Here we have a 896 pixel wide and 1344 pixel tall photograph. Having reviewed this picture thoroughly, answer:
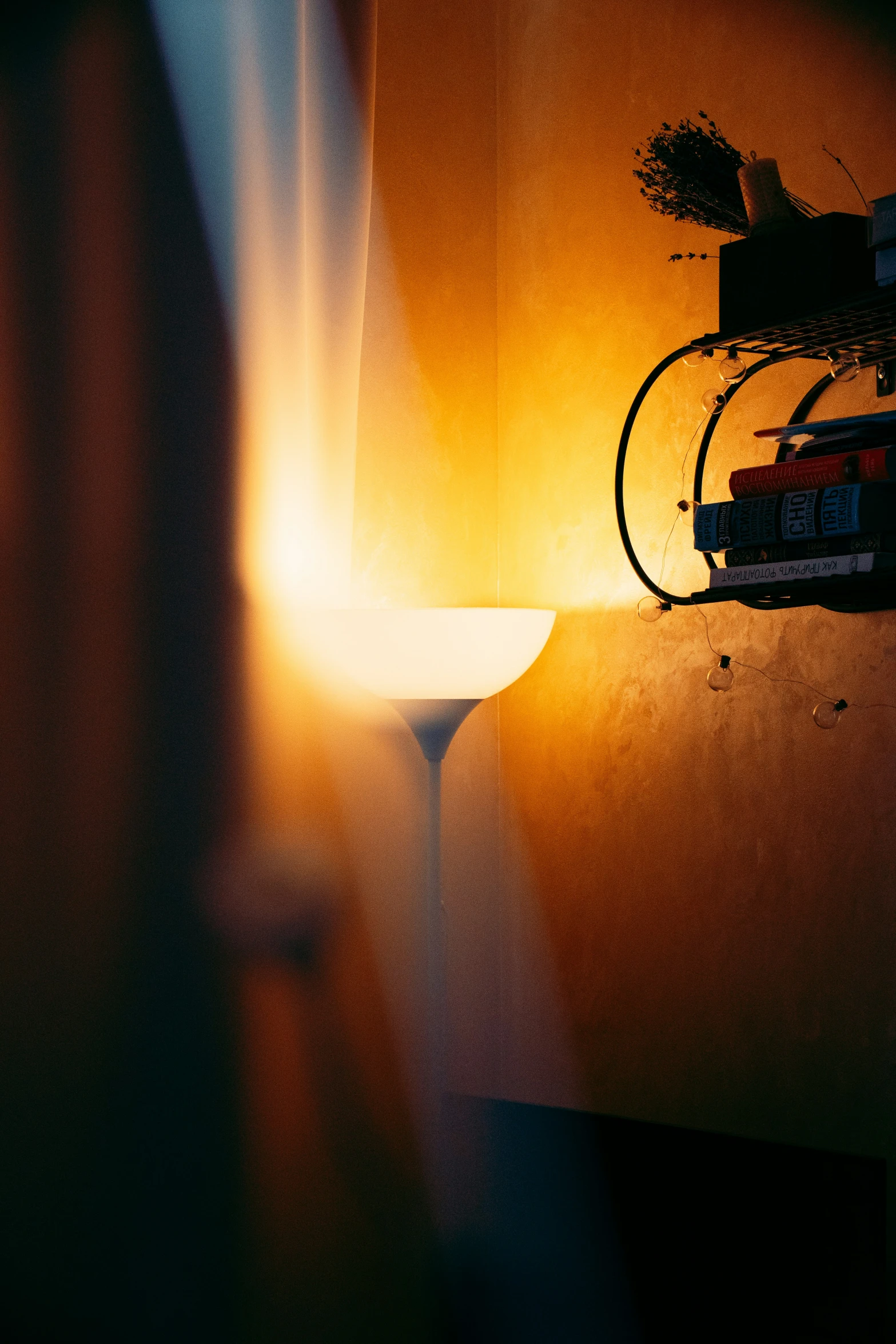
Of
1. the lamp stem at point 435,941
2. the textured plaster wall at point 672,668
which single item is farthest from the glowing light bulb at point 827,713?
the lamp stem at point 435,941

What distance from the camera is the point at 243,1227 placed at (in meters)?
1.70

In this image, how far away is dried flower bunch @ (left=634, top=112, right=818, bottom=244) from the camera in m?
1.52

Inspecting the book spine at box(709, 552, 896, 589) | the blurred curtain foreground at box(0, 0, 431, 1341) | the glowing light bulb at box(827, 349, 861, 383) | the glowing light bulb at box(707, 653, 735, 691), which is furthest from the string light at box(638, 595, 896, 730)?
the blurred curtain foreground at box(0, 0, 431, 1341)

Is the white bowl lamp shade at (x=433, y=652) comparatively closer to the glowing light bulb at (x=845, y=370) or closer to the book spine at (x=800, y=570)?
the book spine at (x=800, y=570)

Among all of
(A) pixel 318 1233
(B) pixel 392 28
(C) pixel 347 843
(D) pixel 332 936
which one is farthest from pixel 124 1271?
(B) pixel 392 28

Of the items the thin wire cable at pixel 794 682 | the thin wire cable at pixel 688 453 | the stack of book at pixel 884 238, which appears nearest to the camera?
the stack of book at pixel 884 238

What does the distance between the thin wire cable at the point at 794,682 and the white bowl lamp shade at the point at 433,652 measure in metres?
0.27

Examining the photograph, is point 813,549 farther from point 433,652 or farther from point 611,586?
point 611,586

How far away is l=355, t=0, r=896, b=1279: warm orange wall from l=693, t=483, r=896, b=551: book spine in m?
0.31

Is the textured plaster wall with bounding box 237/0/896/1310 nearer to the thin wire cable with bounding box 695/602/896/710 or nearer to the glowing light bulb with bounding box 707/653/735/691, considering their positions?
the thin wire cable with bounding box 695/602/896/710

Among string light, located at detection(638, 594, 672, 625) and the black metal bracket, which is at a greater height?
the black metal bracket

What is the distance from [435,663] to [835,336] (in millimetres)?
716

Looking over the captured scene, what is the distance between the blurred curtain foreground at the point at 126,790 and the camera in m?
1.53

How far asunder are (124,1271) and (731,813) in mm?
1107
